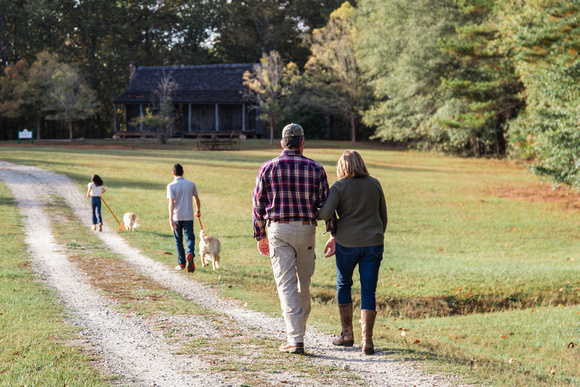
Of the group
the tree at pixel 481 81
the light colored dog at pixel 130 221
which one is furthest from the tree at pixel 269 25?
the light colored dog at pixel 130 221

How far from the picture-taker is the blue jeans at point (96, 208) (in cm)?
1576

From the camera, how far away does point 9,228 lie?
15.5m

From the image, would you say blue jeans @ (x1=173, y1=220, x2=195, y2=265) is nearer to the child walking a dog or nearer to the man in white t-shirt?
the man in white t-shirt

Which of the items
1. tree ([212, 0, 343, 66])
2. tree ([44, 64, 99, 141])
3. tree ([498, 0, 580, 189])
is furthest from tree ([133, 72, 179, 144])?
tree ([498, 0, 580, 189])

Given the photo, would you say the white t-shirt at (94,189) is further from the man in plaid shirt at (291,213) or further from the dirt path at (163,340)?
the man in plaid shirt at (291,213)

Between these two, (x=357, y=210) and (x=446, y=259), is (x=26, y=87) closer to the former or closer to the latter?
(x=446, y=259)

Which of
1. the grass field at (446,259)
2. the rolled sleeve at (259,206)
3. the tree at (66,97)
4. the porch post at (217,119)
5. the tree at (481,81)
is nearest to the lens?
the rolled sleeve at (259,206)

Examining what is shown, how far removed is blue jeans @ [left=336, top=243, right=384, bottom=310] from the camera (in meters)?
6.01

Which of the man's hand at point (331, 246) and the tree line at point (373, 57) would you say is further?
the tree line at point (373, 57)

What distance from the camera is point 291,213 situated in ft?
19.1

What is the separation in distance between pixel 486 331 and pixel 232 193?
51.2 feet

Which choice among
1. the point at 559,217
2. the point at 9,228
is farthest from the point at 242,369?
the point at 559,217

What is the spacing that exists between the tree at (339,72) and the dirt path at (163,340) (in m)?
40.5

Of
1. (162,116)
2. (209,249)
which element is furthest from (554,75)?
(162,116)
